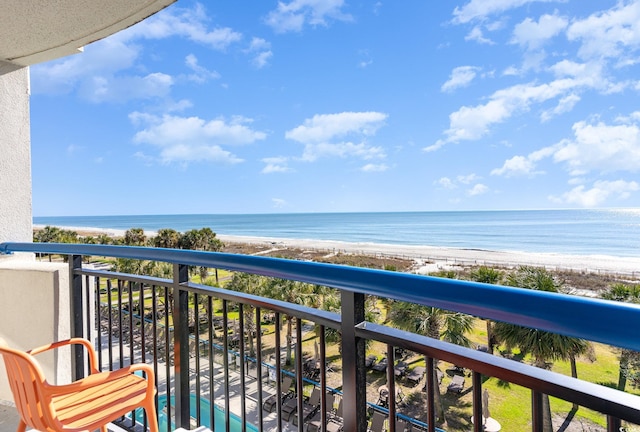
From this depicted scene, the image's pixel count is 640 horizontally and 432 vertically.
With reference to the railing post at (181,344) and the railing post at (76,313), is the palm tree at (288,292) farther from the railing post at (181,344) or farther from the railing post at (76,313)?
the railing post at (181,344)

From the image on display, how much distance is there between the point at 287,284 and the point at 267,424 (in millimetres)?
6938

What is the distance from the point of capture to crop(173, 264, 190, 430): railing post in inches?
58.1

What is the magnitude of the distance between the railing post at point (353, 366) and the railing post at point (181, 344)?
86cm

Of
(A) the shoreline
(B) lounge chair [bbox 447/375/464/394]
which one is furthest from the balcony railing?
(A) the shoreline

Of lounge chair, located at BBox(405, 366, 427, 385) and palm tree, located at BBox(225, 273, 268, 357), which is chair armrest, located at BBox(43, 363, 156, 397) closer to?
lounge chair, located at BBox(405, 366, 427, 385)

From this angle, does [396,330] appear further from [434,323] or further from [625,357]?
[625,357]

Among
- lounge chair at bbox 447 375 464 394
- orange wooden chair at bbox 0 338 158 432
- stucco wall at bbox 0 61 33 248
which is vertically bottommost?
lounge chair at bbox 447 375 464 394

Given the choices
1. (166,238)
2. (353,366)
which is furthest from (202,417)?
(166,238)

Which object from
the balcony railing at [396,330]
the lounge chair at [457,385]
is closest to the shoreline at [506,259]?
the lounge chair at [457,385]

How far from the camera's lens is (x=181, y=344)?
1.53 meters

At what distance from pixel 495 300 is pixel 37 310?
237cm

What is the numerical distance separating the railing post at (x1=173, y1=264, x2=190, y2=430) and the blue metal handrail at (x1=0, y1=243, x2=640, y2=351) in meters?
0.60

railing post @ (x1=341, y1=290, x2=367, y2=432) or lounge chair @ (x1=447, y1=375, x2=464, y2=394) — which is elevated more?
railing post @ (x1=341, y1=290, x2=367, y2=432)

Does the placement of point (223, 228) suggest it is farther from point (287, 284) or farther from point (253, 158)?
point (287, 284)
